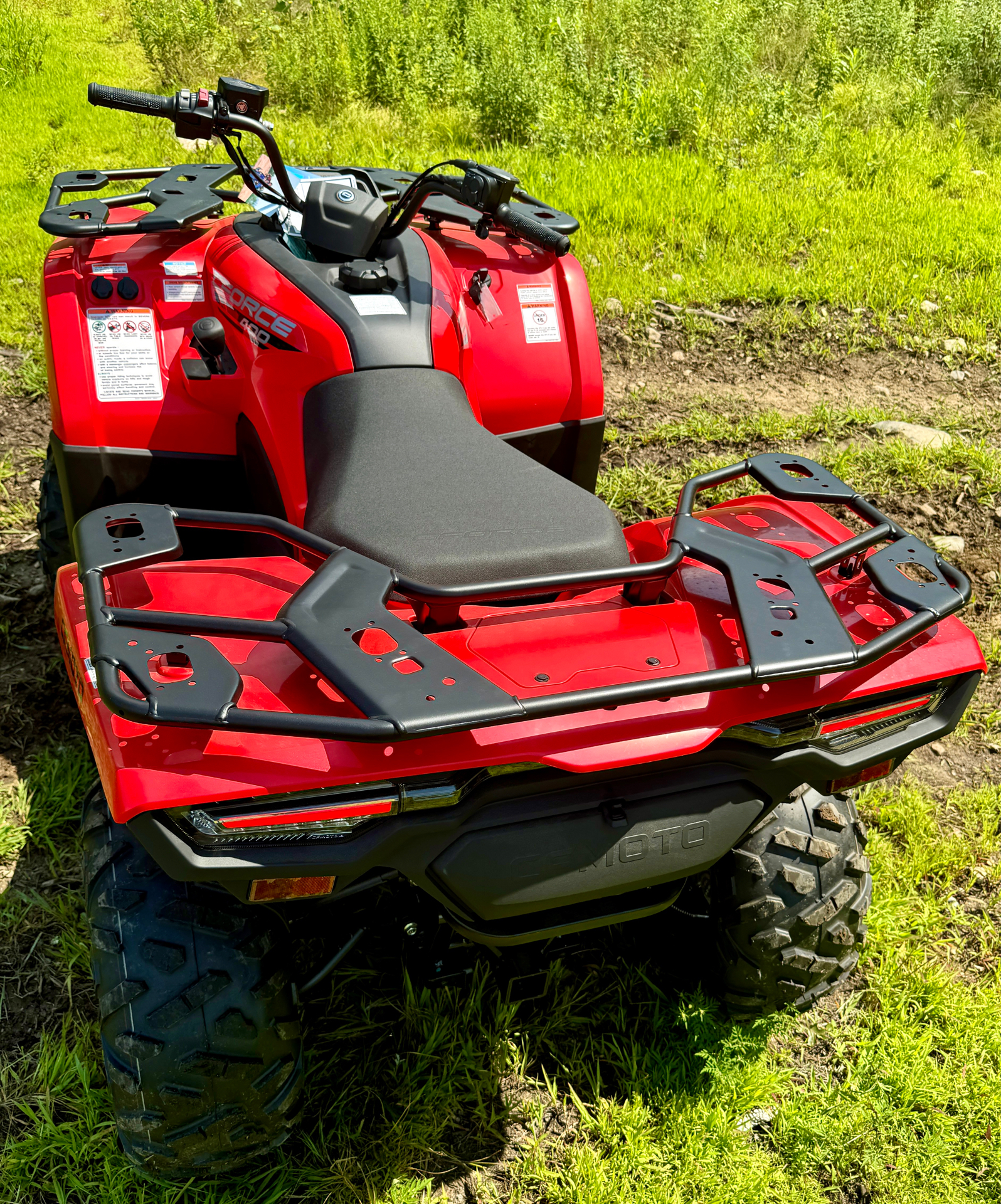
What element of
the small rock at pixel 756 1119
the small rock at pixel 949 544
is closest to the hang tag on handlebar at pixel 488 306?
the small rock at pixel 949 544

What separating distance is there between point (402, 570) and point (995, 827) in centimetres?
208

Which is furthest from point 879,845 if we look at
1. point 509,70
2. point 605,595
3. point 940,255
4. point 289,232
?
point 509,70

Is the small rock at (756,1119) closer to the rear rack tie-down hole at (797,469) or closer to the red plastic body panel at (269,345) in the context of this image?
the rear rack tie-down hole at (797,469)

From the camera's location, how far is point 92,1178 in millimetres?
2047

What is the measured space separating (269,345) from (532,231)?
770 millimetres

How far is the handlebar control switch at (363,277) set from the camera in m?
2.47

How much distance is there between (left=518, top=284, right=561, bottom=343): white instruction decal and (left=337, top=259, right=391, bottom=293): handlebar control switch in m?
0.68

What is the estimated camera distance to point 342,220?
253 centimetres

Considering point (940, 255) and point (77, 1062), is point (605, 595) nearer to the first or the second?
point (77, 1062)

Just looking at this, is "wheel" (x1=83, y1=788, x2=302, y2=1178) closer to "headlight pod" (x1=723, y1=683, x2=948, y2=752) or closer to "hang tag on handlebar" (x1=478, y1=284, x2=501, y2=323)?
"headlight pod" (x1=723, y1=683, x2=948, y2=752)

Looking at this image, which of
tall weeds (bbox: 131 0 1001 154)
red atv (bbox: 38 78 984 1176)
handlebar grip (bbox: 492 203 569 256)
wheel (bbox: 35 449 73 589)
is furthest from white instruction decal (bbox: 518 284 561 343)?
tall weeds (bbox: 131 0 1001 154)

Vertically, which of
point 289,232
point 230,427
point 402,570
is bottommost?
point 230,427

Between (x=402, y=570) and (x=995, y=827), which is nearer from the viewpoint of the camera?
(x=402, y=570)

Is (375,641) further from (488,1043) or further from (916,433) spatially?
(916,433)
